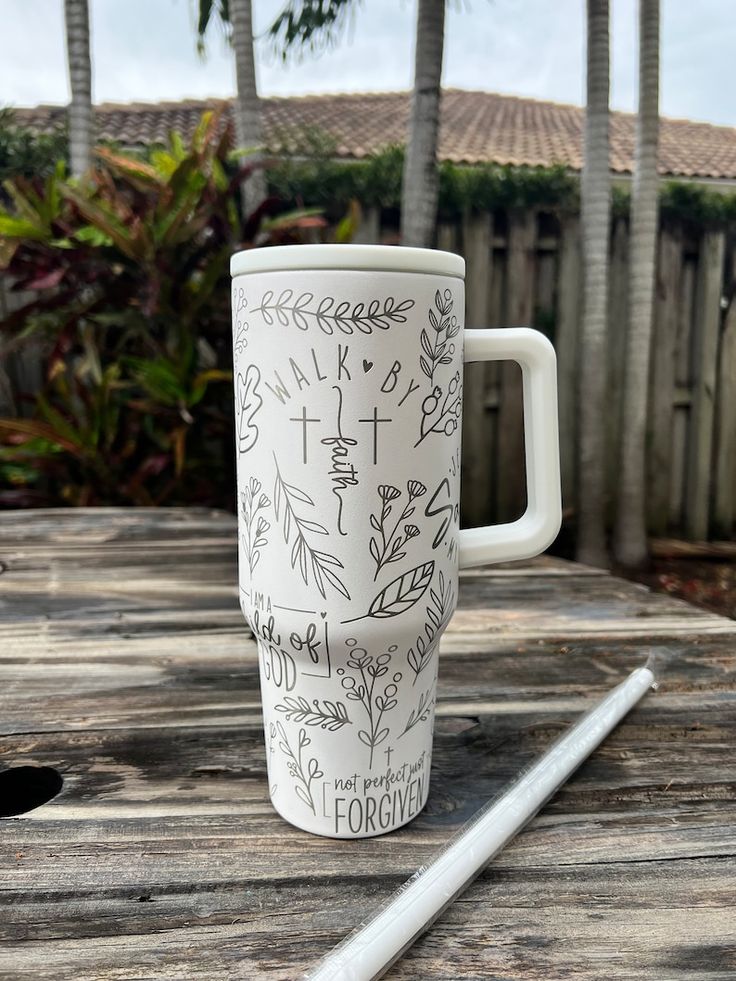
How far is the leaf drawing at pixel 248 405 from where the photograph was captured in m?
0.46

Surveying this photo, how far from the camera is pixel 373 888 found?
401mm

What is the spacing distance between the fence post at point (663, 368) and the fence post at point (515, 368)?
24.5 inches

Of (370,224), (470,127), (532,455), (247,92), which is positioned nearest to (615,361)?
(370,224)

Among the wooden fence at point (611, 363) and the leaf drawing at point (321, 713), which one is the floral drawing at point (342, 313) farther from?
the wooden fence at point (611, 363)

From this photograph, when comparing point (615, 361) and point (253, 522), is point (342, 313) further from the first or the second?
point (615, 361)

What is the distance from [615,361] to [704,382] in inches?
18.0

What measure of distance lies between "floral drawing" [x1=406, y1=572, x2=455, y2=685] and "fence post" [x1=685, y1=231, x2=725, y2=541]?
316cm

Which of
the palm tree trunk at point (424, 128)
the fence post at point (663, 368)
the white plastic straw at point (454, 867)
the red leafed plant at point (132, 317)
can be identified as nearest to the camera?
the white plastic straw at point (454, 867)

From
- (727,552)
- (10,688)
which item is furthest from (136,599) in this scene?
(727,552)

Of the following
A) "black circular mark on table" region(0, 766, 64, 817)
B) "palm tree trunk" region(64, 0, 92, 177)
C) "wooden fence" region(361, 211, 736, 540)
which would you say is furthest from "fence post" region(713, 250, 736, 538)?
"black circular mark on table" region(0, 766, 64, 817)

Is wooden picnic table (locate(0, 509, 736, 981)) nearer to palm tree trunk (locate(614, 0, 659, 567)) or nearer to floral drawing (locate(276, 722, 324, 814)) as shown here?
floral drawing (locate(276, 722, 324, 814))

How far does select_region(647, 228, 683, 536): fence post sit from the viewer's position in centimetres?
315

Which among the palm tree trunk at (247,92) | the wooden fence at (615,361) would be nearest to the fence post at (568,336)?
the wooden fence at (615,361)

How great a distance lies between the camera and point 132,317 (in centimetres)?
199
